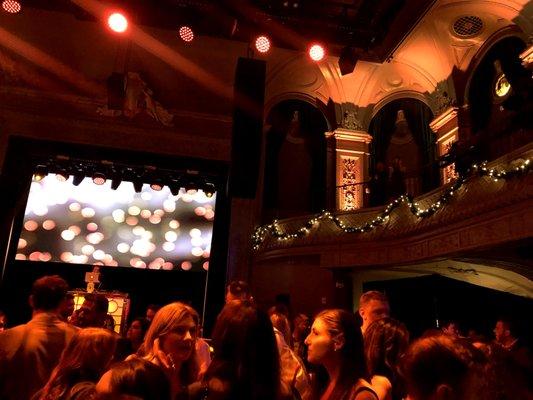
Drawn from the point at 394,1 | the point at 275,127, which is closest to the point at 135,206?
the point at 275,127

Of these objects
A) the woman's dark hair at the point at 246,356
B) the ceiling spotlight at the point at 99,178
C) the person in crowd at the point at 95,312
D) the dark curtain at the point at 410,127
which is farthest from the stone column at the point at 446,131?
the woman's dark hair at the point at 246,356

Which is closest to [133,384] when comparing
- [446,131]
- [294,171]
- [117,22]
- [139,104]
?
[117,22]

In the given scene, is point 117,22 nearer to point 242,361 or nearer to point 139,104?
point 139,104

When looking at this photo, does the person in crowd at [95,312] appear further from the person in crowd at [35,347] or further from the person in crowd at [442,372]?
the person in crowd at [442,372]

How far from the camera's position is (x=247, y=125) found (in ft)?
26.7

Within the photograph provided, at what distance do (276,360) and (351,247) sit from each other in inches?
356

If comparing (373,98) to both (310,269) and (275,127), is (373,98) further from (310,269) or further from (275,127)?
(310,269)

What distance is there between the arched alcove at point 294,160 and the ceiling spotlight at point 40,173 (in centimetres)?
545

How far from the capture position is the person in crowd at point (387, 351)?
2621 mm

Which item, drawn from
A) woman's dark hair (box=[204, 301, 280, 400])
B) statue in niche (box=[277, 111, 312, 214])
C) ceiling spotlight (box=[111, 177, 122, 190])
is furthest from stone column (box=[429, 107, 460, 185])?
woman's dark hair (box=[204, 301, 280, 400])

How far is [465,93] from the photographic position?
11.4m

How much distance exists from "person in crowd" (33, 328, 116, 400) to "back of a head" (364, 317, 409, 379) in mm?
1418

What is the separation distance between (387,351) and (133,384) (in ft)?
5.40

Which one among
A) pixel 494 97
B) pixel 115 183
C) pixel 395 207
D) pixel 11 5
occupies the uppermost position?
pixel 494 97
